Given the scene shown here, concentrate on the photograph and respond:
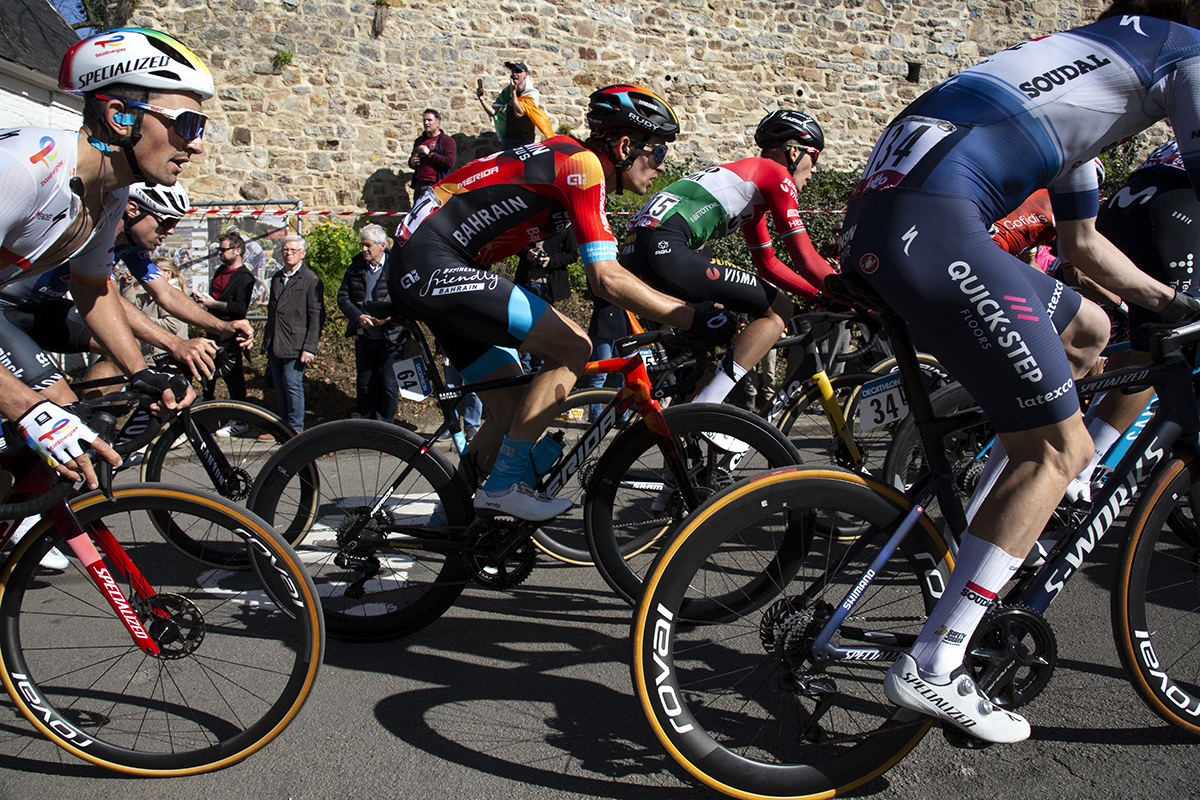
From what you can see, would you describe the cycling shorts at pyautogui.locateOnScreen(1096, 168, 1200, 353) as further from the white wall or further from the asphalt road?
the white wall

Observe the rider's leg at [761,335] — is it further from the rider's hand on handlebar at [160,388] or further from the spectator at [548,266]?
the spectator at [548,266]

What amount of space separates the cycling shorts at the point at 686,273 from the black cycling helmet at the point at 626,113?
929 millimetres

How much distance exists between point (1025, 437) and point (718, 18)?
1673 centimetres

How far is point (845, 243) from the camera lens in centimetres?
228

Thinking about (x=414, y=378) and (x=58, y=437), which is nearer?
(x=58, y=437)

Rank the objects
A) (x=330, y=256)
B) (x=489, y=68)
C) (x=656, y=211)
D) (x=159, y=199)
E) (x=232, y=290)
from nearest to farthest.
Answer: (x=159, y=199)
(x=656, y=211)
(x=232, y=290)
(x=330, y=256)
(x=489, y=68)

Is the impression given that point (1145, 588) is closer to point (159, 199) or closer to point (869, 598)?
point (869, 598)

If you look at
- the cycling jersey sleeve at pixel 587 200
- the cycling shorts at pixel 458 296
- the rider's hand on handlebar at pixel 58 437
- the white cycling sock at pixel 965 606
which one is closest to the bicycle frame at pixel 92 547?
the rider's hand on handlebar at pixel 58 437

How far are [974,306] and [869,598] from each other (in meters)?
0.86

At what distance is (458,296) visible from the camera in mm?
3330

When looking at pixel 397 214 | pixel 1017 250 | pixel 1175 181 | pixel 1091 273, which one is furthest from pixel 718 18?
pixel 1091 273

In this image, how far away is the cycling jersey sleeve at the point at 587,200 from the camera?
3324 mm

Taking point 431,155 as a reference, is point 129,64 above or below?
above

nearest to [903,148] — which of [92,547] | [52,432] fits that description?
[52,432]
